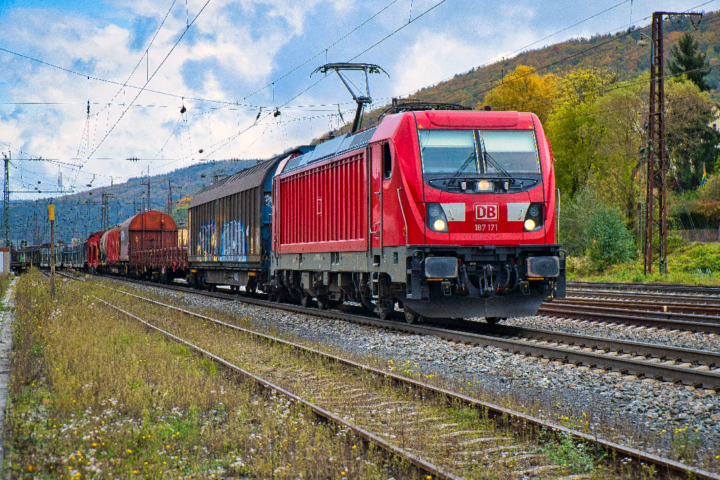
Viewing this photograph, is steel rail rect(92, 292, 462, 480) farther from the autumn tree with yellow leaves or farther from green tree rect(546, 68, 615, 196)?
the autumn tree with yellow leaves

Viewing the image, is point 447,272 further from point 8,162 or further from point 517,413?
point 8,162

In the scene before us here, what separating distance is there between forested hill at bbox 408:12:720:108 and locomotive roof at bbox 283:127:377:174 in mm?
82869

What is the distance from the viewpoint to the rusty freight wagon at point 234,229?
20.0 m

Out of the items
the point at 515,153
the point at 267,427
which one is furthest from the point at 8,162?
the point at 267,427

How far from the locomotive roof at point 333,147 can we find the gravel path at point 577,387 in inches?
150

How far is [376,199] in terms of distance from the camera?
12.7m

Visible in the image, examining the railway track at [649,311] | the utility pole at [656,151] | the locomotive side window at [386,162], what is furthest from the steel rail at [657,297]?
the locomotive side window at [386,162]

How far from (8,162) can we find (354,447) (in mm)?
48149

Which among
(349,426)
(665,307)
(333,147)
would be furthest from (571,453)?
(333,147)

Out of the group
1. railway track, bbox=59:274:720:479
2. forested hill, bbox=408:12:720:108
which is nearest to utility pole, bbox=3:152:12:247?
railway track, bbox=59:274:720:479

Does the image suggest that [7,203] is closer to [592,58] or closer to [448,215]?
[448,215]

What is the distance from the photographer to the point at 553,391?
286 inches

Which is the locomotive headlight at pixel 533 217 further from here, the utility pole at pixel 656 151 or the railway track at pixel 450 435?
the utility pole at pixel 656 151

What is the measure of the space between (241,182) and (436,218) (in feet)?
39.6
